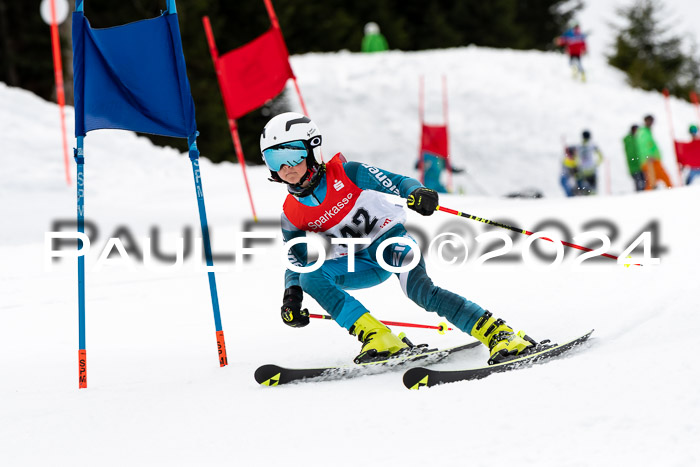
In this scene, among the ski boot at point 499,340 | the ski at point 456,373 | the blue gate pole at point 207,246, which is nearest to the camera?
the ski at point 456,373

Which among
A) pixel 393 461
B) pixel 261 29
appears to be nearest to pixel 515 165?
pixel 261 29

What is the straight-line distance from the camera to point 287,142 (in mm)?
3852

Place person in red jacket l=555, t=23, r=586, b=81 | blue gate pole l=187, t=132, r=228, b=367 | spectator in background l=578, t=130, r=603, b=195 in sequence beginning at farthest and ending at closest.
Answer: person in red jacket l=555, t=23, r=586, b=81, spectator in background l=578, t=130, r=603, b=195, blue gate pole l=187, t=132, r=228, b=367

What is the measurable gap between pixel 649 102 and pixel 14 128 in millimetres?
18933

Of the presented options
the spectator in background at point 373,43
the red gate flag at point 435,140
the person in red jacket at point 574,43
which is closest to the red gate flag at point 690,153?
the red gate flag at point 435,140

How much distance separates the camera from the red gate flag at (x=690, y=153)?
15.4 metres

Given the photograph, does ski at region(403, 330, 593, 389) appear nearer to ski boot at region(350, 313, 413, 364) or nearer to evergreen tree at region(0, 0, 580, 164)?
ski boot at region(350, 313, 413, 364)

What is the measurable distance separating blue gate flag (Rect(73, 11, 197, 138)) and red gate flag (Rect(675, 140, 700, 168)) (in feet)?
44.4

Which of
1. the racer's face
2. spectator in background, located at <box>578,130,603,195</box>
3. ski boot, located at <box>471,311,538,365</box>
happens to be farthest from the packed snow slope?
spectator in background, located at <box>578,130,603,195</box>

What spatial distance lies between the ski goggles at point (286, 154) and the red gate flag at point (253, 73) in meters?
6.29

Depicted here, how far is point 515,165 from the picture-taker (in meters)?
23.4

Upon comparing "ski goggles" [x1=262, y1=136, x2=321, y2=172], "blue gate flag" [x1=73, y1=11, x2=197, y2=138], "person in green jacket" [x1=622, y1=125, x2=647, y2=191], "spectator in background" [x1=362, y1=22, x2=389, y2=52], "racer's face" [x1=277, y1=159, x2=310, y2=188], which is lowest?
"racer's face" [x1=277, y1=159, x2=310, y2=188]

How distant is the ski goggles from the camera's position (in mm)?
3863

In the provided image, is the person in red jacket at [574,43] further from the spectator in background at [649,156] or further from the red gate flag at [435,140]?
the spectator in background at [649,156]
